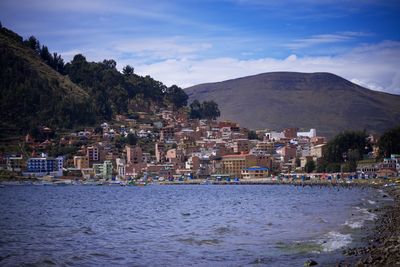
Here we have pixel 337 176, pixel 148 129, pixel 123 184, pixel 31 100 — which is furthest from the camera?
pixel 148 129

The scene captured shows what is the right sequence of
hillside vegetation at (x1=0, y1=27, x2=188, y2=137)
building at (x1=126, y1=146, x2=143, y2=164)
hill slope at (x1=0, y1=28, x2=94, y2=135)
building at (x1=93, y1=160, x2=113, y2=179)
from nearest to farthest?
building at (x1=93, y1=160, x2=113, y2=179)
building at (x1=126, y1=146, x2=143, y2=164)
hill slope at (x1=0, y1=28, x2=94, y2=135)
hillside vegetation at (x1=0, y1=27, x2=188, y2=137)

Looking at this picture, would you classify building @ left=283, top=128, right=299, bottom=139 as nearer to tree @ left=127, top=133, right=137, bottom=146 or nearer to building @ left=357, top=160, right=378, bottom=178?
tree @ left=127, top=133, right=137, bottom=146

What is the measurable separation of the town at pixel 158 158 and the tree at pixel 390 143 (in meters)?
3.51

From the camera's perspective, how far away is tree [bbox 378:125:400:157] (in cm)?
11700

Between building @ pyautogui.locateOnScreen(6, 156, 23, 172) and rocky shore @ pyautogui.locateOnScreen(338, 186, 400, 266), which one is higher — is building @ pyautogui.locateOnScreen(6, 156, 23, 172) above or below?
above

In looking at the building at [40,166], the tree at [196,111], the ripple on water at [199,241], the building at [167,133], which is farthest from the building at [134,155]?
the ripple on water at [199,241]

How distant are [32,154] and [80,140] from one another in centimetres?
1511

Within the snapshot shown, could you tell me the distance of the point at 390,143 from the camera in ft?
384

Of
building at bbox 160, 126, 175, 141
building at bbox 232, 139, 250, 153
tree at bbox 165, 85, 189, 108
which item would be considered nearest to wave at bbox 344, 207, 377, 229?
building at bbox 232, 139, 250, 153

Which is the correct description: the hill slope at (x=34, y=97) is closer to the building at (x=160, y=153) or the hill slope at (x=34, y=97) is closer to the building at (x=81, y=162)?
the building at (x=81, y=162)

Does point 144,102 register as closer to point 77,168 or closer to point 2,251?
point 77,168

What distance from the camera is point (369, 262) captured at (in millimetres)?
18500

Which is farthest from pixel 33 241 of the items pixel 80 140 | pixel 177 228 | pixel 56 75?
pixel 56 75

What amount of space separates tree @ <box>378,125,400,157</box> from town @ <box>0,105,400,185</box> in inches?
138
